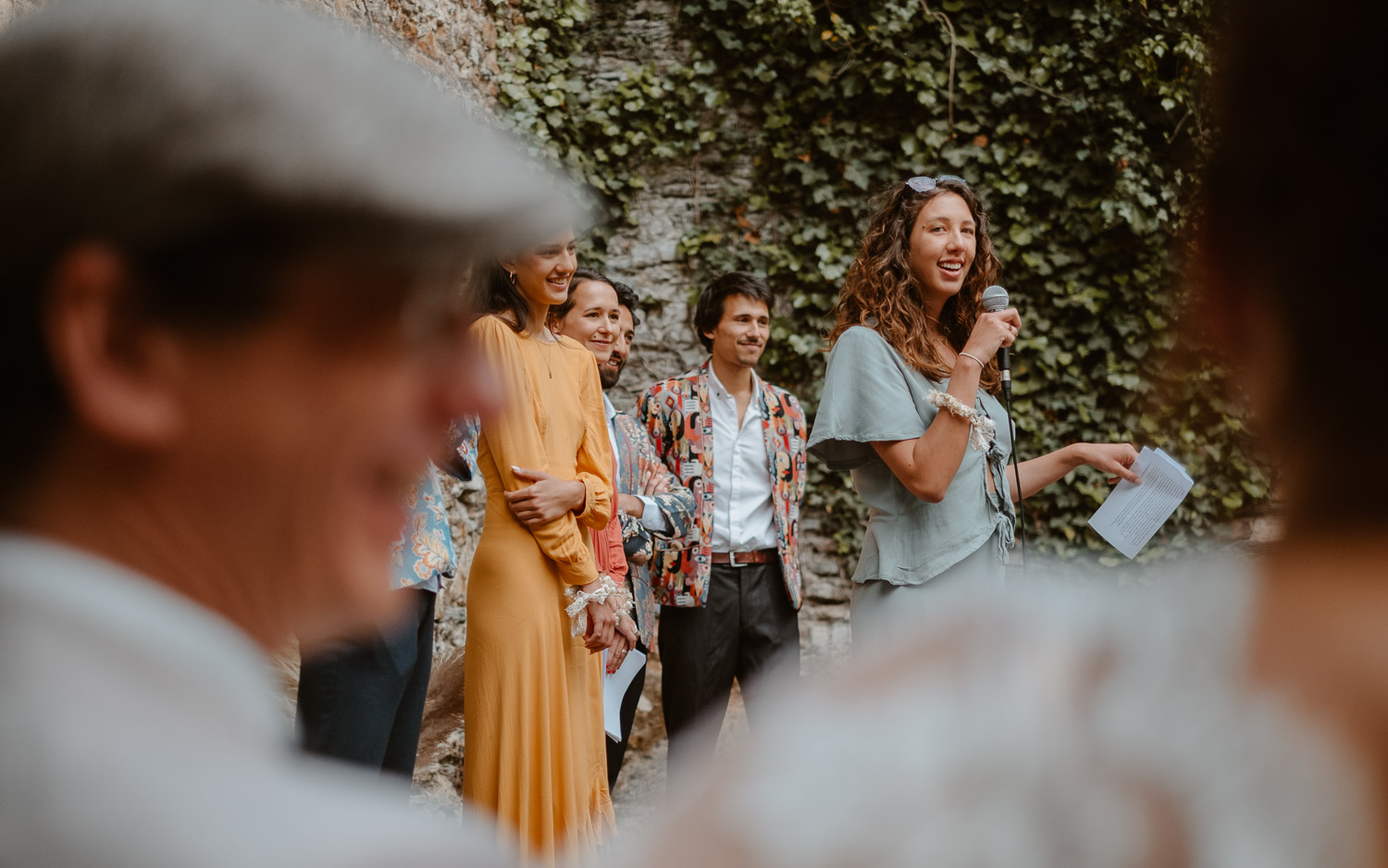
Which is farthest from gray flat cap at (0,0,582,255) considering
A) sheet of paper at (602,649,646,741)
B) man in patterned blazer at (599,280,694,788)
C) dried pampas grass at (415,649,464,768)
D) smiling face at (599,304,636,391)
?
dried pampas grass at (415,649,464,768)

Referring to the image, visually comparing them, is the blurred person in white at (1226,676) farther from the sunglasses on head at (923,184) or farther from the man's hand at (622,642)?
the man's hand at (622,642)

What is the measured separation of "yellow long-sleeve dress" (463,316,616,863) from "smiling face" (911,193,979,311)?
1126mm

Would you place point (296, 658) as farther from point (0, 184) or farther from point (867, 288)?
point (0, 184)

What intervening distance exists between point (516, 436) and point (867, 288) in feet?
3.60

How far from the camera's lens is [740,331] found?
15.2ft

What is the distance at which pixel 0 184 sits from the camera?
0.48 metres

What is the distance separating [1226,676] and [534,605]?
2524 millimetres

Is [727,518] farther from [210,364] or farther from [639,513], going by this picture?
[210,364]

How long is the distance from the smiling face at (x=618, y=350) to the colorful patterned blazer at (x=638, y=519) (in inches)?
16.1

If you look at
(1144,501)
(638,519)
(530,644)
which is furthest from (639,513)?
(1144,501)

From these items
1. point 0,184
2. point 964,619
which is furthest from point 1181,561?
point 0,184

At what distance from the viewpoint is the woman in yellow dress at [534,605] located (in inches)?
109

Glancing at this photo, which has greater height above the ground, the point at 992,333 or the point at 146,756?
the point at 992,333

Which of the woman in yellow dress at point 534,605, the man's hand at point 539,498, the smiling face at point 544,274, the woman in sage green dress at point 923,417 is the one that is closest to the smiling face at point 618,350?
the smiling face at point 544,274
